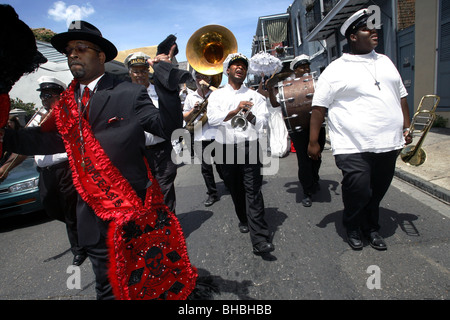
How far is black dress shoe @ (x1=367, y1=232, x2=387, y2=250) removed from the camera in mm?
2854

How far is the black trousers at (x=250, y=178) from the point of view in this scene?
10.0 ft

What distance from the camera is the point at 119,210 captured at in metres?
1.77

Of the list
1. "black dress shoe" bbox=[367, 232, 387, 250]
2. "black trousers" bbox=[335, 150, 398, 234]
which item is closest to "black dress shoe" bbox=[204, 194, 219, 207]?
"black trousers" bbox=[335, 150, 398, 234]

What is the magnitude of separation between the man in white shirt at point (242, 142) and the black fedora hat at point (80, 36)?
1.50 metres

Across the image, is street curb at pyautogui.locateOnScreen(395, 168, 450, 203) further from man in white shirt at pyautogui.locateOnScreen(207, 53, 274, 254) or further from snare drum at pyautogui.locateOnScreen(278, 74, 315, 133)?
man in white shirt at pyautogui.locateOnScreen(207, 53, 274, 254)

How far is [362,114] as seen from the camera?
2688 millimetres

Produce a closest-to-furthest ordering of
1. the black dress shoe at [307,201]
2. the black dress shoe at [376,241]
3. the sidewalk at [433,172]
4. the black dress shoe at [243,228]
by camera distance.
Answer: the black dress shoe at [376,241] < the black dress shoe at [243,228] < the sidewalk at [433,172] < the black dress shoe at [307,201]

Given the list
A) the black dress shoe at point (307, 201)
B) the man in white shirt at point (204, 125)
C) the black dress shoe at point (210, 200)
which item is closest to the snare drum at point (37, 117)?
the man in white shirt at point (204, 125)

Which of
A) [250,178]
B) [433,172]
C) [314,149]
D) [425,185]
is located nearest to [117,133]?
[250,178]

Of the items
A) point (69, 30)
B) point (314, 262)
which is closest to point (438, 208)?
point (314, 262)

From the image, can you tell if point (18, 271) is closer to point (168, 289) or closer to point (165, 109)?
point (168, 289)

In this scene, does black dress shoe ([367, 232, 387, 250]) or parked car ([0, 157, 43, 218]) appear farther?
parked car ([0, 157, 43, 218])

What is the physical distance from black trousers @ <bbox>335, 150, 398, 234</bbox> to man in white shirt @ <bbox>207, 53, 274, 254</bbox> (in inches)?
33.3

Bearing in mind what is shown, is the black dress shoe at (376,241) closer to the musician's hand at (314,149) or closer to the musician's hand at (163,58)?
the musician's hand at (314,149)
